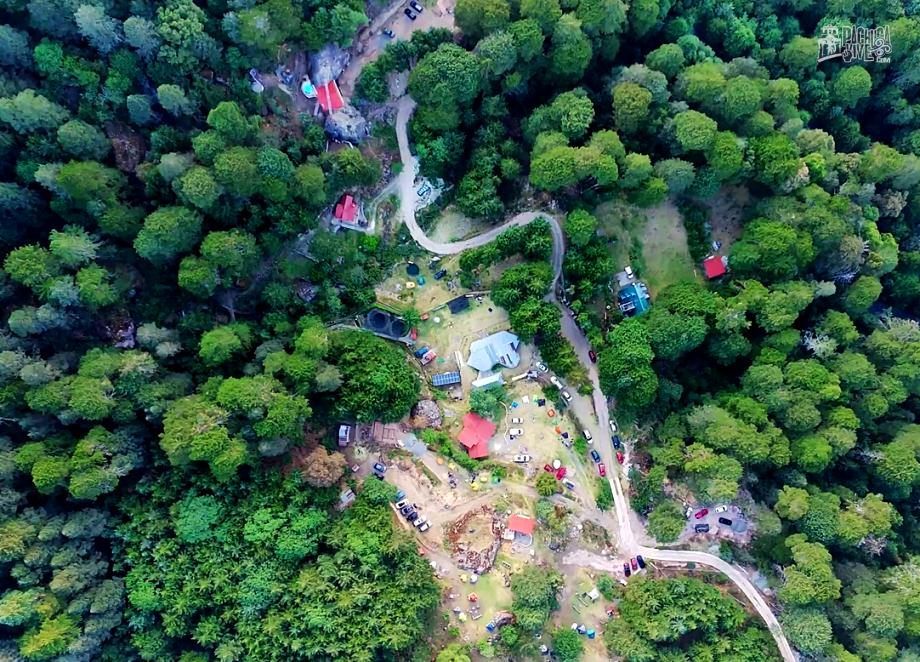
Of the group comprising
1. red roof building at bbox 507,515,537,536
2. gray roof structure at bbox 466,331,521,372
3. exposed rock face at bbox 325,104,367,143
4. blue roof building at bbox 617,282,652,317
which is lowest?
red roof building at bbox 507,515,537,536

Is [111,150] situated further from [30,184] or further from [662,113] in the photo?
[662,113]

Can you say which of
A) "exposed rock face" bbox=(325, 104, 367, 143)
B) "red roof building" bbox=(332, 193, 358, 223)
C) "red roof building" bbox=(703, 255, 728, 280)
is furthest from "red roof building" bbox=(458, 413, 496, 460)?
"exposed rock face" bbox=(325, 104, 367, 143)

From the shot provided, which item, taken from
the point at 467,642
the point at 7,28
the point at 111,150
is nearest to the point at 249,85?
the point at 111,150

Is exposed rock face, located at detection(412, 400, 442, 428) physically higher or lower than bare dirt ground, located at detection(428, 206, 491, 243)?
lower

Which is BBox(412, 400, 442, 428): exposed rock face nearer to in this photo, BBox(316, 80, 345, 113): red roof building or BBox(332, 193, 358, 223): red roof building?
BBox(332, 193, 358, 223): red roof building

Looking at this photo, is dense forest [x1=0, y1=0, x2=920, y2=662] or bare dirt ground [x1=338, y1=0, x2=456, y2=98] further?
bare dirt ground [x1=338, y1=0, x2=456, y2=98]

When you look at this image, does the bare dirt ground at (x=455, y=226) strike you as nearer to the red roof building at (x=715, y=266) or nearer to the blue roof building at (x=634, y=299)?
the blue roof building at (x=634, y=299)

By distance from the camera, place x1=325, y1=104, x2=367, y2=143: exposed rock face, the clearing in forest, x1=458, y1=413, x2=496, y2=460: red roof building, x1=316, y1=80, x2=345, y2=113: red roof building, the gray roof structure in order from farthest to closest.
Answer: the clearing in forest < the gray roof structure < x1=458, y1=413, x2=496, y2=460: red roof building < x1=325, y1=104, x2=367, y2=143: exposed rock face < x1=316, y1=80, x2=345, y2=113: red roof building

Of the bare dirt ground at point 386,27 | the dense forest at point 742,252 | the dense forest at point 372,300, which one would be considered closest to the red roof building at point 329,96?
the bare dirt ground at point 386,27
